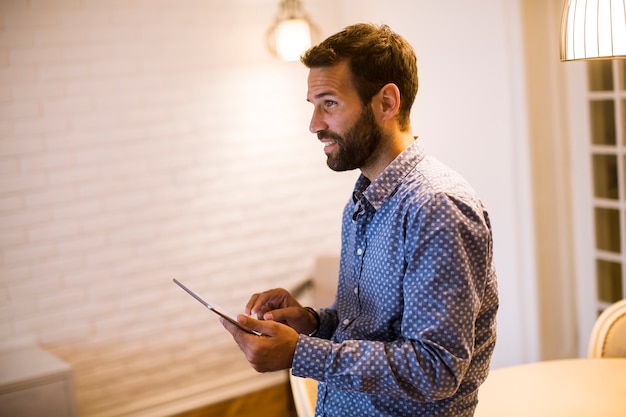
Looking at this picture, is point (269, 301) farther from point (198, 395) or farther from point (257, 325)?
point (198, 395)

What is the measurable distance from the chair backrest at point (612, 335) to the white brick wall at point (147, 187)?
2357mm

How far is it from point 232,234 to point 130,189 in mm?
670

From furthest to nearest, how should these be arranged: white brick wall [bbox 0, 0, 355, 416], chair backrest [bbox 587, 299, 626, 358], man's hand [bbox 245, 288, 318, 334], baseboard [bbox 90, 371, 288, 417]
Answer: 1. baseboard [bbox 90, 371, 288, 417]
2. white brick wall [bbox 0, 0, 355, 416]
3. chair backrest [bbox 587, 299, 626, 358]
4. man's hand [bbox 245, 288, 318, 334]

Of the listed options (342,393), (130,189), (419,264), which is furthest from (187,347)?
(419,264)

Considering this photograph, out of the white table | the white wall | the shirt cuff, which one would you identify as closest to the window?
the white wall

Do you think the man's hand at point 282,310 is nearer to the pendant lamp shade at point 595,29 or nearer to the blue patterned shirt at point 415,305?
the blue patterned shirt at point 415,305

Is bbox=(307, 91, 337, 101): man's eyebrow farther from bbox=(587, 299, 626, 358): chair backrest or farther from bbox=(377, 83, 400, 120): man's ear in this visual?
bbox=(587, 299, 626, 358): chair backrest

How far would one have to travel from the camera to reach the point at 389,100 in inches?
63.4

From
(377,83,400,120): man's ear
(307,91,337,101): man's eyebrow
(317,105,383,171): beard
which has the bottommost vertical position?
(317,105,383,171): beard

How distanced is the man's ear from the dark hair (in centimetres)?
1

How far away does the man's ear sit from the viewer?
160 cm

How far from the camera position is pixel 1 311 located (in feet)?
12.3

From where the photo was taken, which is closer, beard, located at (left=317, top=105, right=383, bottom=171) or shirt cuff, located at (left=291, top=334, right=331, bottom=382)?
shirt cuff, located at (left=291, top=334, right=331, bottom=382)

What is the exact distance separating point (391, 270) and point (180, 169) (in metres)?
2.85
